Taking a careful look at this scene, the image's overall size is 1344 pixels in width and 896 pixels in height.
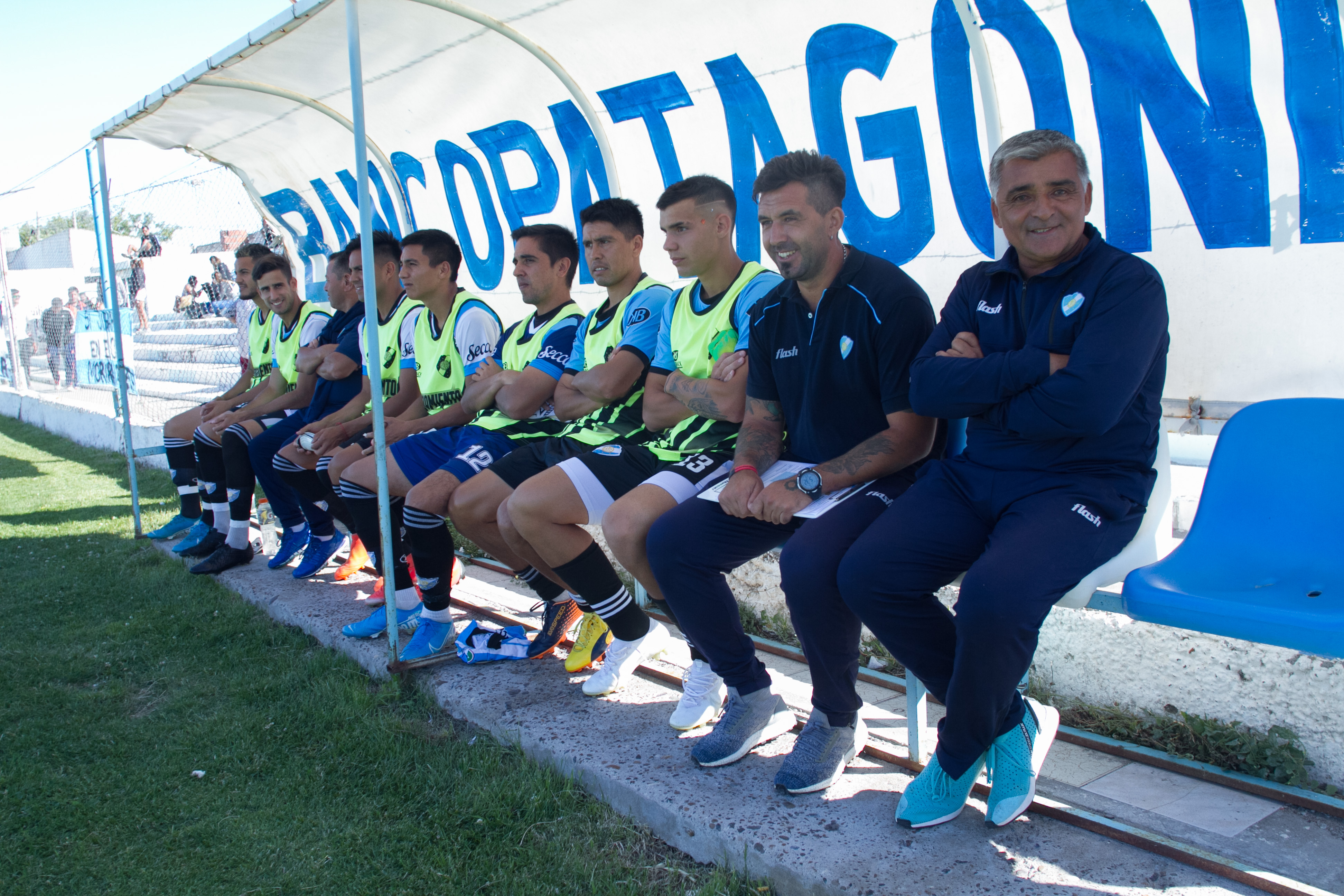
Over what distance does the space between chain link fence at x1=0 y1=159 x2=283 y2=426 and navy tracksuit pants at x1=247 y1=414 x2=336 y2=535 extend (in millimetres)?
2588

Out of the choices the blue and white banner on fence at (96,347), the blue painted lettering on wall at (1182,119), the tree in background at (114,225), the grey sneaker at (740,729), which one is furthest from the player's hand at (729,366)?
the blue and white banner on fence at (96,347)

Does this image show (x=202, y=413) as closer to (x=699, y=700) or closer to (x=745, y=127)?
(x=745, y=127)

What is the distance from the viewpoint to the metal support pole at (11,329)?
12.6 meters

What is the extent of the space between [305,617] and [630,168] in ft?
8.46

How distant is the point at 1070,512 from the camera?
2088 mm

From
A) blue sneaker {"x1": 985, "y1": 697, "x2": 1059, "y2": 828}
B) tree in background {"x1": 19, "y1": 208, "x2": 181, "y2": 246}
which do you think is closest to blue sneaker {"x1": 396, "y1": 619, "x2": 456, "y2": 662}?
blue sneaker {"x1": 985, "y1": 697, "x2": 1059, "y2": 828}

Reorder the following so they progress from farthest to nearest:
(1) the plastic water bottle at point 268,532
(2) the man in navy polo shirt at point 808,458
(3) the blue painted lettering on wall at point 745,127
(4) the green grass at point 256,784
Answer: (1) the plastic water bottle at point 268,532, (3) the blue painted lettering on wall at point 745,127, (2) the man in navy polo shirt at point 808,458, (4) the green grass at point 256,784

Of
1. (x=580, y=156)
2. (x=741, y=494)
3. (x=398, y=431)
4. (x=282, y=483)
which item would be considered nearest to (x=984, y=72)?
(x=741, y=494)

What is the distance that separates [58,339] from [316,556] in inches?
421

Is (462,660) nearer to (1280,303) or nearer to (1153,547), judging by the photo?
(1153,547)

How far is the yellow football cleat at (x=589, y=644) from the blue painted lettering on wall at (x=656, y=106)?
191cm

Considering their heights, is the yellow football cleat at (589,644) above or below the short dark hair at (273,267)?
below

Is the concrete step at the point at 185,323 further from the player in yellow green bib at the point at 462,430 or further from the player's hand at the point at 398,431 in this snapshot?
the player in yellow green bib at the point at 462,430

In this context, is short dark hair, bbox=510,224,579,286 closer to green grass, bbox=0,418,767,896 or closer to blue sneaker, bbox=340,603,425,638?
blue sneaker, bbox=340,603,425,638
